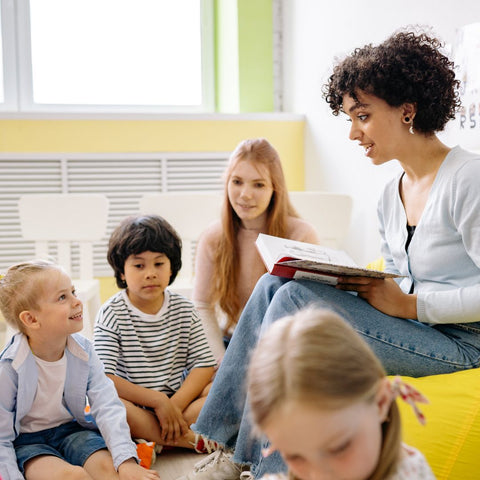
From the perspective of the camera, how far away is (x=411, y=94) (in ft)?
4.63

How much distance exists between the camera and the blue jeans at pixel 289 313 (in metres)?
1.29

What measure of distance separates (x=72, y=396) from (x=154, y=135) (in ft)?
7.18

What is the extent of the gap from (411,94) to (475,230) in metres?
0.35

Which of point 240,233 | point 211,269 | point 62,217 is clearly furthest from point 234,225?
point 62,217

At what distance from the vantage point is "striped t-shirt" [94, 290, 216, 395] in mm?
1743

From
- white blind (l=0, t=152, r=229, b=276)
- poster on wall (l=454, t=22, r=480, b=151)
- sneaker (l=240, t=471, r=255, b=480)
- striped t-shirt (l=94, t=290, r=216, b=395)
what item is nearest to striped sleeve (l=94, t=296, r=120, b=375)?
striped t-shirt (l=94, t=290, r=216, b=395)

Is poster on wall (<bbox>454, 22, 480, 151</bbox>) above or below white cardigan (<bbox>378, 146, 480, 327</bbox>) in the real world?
above

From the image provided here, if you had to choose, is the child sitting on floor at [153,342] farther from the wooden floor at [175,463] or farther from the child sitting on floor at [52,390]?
the child sitting on floor at [52,390]

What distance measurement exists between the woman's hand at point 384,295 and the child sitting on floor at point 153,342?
1.98ft

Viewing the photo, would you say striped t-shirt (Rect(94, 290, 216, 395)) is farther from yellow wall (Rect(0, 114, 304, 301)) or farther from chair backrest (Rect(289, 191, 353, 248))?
yellow wall (Rect(0, 114, 304, 301))

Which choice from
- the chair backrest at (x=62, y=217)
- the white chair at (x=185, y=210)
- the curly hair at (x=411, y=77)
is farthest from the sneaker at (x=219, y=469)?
the chair backrest at (x=62, y=217)

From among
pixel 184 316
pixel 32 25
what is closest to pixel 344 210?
pixel 184 316

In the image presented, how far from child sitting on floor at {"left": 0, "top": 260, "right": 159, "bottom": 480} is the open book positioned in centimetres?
49

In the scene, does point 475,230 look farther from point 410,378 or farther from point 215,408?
point 215,408
